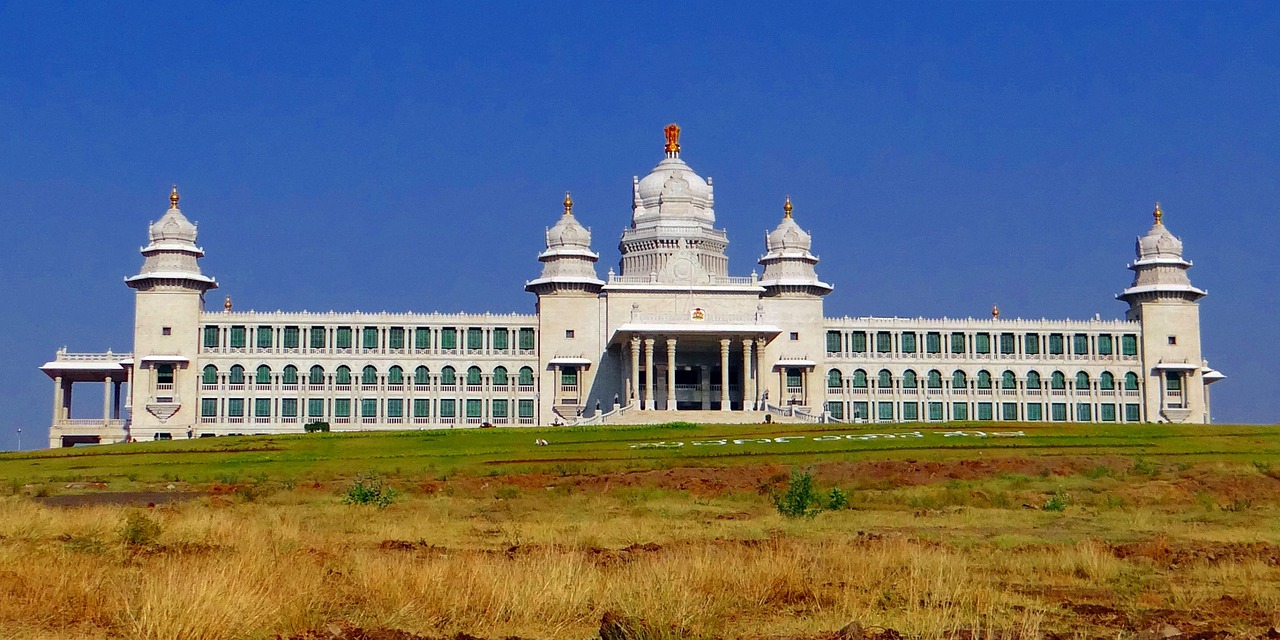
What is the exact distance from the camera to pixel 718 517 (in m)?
34.0

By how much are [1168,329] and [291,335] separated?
6793 centimetres

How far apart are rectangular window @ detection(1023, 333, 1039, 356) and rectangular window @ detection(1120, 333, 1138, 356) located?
263 inches

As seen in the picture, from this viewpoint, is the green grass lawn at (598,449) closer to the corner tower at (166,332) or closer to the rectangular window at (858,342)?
the corner tower at (166,332)

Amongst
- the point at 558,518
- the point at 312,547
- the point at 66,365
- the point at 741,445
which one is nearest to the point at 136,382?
the point at 66,365

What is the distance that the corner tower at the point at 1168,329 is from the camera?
107 meters

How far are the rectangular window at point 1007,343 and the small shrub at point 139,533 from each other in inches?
3584

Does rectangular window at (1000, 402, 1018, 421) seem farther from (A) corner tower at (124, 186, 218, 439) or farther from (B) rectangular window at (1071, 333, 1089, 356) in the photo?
(A) corner tower at (124, 186, 218, 439)

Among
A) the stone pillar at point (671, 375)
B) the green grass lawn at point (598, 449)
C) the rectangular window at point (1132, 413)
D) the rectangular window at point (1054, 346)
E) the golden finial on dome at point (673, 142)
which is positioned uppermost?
the golden finial on dome at point (673, 142)

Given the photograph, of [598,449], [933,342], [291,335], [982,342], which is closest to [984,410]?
[982,342]

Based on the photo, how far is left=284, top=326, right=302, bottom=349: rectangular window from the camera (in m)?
99.8

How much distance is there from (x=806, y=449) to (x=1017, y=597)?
38.9 meters

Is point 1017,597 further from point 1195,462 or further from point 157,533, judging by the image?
point 1195,462

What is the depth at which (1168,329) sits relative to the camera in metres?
108

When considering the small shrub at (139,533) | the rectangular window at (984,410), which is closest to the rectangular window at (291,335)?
the rectangular window at (984,410)
